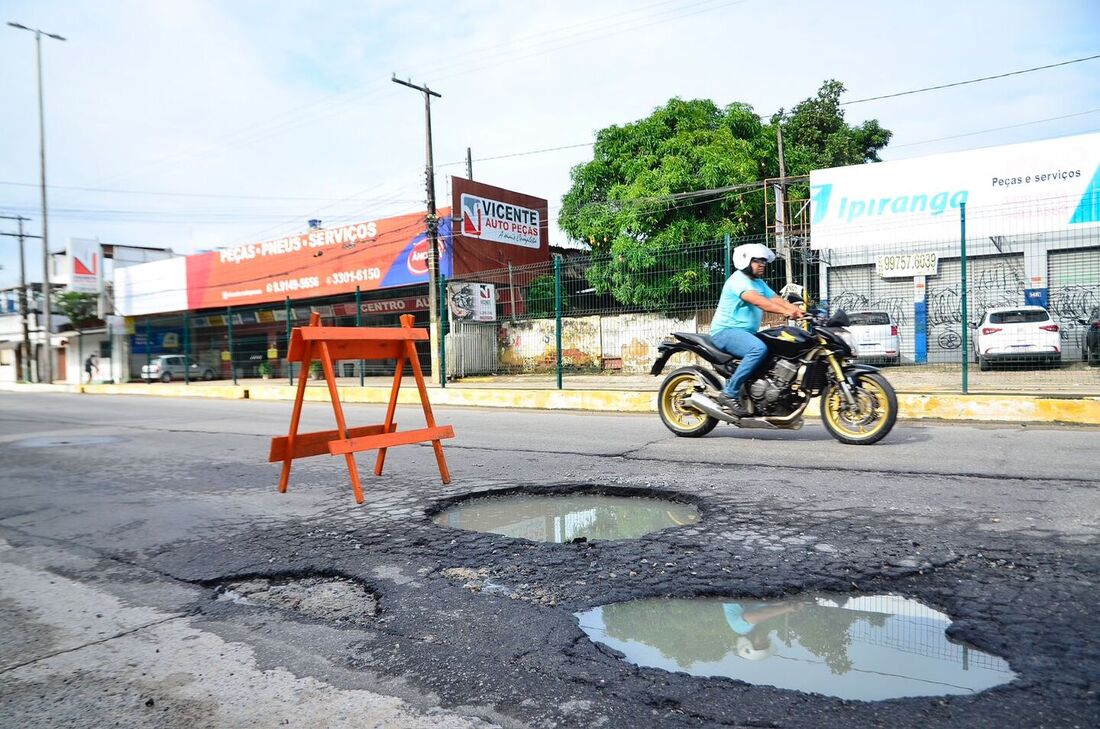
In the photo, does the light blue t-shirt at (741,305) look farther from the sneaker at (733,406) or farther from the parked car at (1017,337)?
the parked car at (1017,337)

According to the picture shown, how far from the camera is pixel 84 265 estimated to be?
3962cm

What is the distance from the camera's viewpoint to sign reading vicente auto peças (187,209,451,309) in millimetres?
24828

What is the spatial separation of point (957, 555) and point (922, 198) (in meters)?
20.8

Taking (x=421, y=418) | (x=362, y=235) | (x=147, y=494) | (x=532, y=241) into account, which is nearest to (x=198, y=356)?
(x=362, y=235)

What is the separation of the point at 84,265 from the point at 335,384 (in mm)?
42107

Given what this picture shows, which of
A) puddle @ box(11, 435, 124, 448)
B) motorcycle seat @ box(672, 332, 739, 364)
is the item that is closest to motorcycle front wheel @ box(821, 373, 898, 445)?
motorcycle seat @ box(672, 332, 739, 364)

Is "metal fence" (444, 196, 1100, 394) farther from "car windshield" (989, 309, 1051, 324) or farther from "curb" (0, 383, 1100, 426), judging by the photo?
"curb" (0, 383, 1100, 426)

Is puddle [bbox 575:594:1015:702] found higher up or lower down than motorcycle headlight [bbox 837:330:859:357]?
lower down

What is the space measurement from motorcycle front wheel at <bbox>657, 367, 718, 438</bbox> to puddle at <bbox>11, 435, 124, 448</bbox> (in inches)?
253

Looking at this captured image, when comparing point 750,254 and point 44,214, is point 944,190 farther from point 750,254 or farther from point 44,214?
point 44,214

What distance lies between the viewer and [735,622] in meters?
2.71

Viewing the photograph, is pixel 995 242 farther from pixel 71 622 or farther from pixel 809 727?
pixel 71 622

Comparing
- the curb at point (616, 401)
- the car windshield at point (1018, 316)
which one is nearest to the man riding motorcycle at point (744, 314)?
the curb at point (616, 401)

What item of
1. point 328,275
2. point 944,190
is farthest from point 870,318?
point 328,275
